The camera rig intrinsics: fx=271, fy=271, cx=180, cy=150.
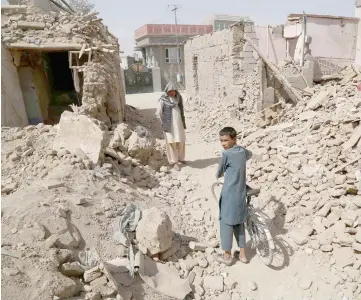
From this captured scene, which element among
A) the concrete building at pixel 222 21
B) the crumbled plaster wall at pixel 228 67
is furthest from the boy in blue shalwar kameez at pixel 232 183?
the concrete building at pixel 222 21

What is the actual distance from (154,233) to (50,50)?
618 cm

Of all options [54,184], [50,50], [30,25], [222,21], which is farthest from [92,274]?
[222,21]

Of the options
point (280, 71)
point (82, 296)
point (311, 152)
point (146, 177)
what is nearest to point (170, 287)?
point (82, 296)

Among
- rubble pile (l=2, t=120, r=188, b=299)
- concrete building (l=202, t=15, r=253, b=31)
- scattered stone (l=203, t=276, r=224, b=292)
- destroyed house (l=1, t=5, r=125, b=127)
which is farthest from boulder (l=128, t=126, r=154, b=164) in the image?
concrete building (l=202, t=15, r=253, b=31)

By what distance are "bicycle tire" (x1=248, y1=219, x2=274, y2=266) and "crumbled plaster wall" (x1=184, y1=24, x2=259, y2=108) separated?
5.53 meters

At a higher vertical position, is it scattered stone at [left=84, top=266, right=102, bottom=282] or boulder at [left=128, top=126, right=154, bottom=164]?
boulder at [left=128, top=126, right=154, bottom=164]

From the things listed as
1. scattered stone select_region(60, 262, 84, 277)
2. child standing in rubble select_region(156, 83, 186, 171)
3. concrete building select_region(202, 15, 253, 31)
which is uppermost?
concrete building select_region(202, 15, 253, 31)

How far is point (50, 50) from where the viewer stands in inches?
275

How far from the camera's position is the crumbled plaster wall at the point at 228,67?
28.3ft

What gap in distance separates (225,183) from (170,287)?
3.95ft

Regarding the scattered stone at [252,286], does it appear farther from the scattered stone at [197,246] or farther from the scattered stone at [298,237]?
the scattered stone at [298,237]

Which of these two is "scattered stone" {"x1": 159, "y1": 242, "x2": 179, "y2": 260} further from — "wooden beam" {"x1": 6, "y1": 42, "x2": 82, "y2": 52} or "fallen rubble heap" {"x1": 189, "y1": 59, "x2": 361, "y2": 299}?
"wooden beam" {"x1": 6, "y1": 42, "x2": 82, "y2": 52}

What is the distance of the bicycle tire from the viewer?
3033mm

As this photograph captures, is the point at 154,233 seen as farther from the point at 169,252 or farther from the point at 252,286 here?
the point at 252,286
